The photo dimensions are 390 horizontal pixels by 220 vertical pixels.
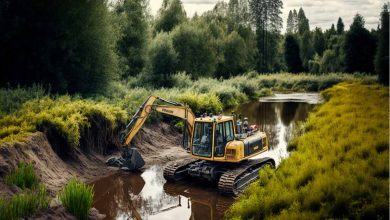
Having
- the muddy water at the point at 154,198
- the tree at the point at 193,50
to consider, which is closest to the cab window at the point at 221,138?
the muddy water at the point at 154,198

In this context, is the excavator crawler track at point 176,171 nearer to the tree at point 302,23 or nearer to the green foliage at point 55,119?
the green foliage at point 55,119

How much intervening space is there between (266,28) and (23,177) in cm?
6493

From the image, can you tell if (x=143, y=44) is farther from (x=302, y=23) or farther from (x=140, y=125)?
(x=302, y=23)

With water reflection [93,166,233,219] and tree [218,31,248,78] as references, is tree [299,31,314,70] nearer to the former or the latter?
tree [218,31,248,78]

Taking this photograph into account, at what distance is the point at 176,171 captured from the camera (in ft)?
46.0

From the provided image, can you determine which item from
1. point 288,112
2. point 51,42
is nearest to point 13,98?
point 51,42

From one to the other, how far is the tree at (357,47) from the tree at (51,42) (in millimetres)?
20383

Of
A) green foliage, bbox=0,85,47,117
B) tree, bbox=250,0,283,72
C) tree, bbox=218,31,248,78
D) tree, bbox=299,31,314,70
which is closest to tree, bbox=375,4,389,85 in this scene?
green foliage, bbox=0,85,47,117

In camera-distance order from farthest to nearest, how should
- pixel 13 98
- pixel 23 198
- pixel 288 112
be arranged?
1. pixel 288 112
2. pixel 13 98
3. pixel 23 198

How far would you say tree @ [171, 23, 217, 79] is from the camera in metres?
41.2

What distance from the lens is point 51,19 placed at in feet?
67.9

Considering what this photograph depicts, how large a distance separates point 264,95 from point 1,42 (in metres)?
34.7

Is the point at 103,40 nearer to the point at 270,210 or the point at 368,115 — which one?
the point at 368,115

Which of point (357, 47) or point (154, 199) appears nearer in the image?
point (154, 199)
